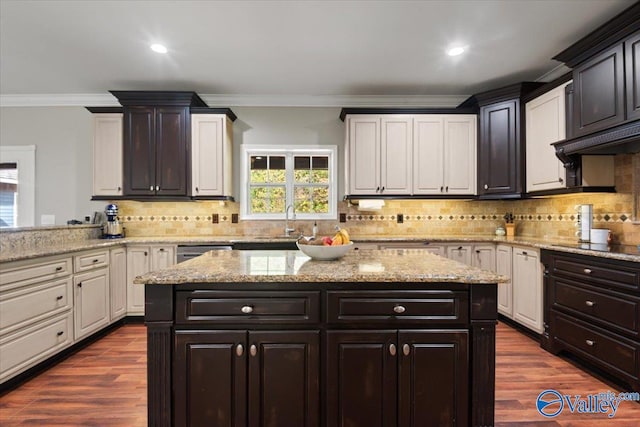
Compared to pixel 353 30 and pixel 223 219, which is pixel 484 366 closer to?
pixel 353 30

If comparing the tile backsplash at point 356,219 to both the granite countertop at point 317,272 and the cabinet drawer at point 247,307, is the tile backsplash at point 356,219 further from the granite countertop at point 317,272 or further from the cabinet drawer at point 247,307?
the cabinet drawer at point 247,307

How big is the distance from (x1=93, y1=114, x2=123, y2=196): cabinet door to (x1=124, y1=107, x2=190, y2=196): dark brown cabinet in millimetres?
123

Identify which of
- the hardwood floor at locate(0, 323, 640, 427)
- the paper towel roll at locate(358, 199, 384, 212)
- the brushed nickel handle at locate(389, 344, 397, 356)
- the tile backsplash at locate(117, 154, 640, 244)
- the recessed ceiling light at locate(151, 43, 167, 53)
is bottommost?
the hardwood floor at locate(0, 323, 640, 427)

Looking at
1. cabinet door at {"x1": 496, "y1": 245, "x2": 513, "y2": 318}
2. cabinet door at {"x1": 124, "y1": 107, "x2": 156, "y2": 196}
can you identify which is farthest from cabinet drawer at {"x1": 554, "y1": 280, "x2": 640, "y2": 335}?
cabinet door at {"x1": 124, "y1": 107, "x2": 156, "y2": 196}

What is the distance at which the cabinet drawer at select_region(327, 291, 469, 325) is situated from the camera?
1479 millimetres

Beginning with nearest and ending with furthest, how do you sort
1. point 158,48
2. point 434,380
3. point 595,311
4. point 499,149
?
point 434,380
point 595,311
point 158,48
point 499,149

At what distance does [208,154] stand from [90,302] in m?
1.93

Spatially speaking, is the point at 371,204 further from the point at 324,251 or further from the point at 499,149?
the point at 324,251

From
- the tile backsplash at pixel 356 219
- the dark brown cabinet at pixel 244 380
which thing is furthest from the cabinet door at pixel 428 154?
the dark brown cabinet at pixel 244 380

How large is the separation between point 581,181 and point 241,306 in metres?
3.08

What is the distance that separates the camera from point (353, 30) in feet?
8.87

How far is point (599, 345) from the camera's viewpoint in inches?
92.0

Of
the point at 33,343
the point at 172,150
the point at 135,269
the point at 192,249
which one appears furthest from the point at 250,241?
the point at 33,343

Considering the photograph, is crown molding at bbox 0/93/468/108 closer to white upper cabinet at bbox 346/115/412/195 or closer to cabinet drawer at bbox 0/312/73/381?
white upper cabinet at bbox 346/115/412/195
